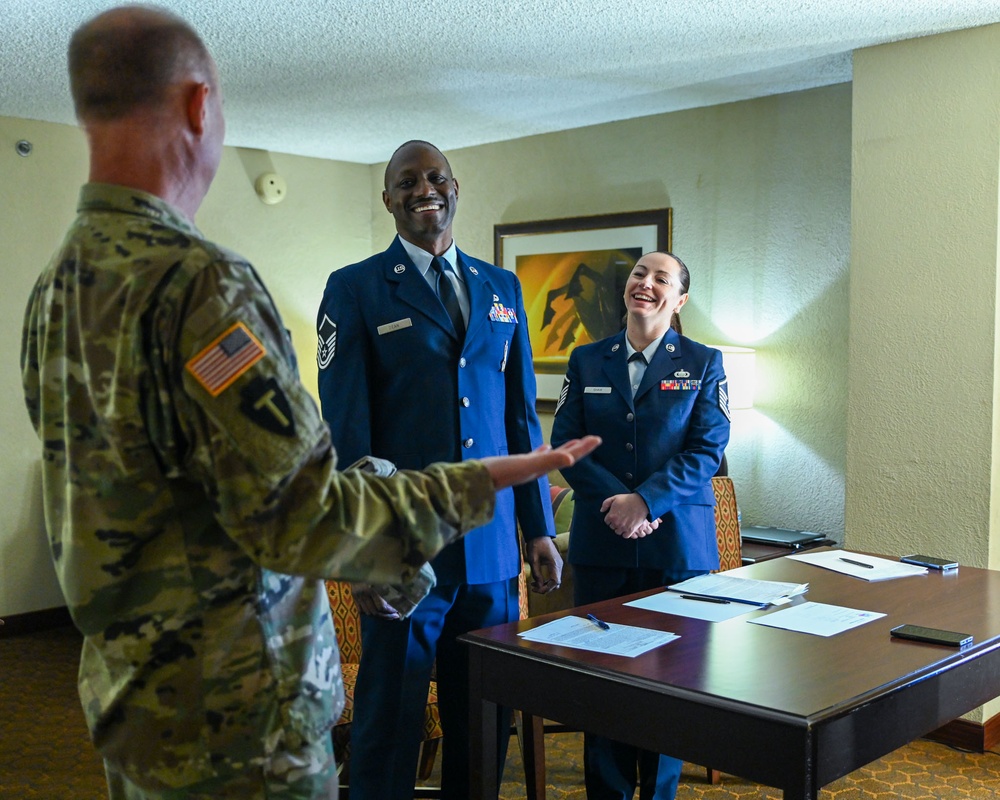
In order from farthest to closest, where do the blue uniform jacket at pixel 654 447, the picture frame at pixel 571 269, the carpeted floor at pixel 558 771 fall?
1. the picture frame at pixel 571 269
2. the carpeted floor at pixel 558 771
3. the blue uniform jacket at pixel 654 447

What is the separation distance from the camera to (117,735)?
1.15 meters

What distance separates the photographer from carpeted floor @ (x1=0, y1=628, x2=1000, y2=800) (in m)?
3.24

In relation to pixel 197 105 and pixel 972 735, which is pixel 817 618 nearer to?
pixel 197 105

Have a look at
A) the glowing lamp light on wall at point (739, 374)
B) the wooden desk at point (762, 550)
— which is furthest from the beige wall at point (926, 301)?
the glowing lamp light on wall at point (739, 374)

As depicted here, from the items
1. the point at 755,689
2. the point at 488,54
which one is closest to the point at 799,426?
the point at 488,54

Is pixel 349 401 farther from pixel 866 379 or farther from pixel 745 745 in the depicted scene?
pixel 866 379

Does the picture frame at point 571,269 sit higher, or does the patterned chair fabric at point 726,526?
the picture frame at point 571,269

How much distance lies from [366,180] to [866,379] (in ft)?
12.6

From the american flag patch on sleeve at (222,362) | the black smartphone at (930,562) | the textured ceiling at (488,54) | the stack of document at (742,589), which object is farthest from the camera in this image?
the textured ceiling at (488,54)

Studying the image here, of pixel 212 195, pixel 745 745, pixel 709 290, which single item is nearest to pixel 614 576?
pixel 745 745

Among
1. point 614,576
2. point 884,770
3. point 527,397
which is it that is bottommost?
point 884,770

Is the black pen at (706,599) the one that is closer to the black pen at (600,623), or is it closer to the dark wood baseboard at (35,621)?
the black pen at (600,623)

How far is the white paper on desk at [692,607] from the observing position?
2076mm

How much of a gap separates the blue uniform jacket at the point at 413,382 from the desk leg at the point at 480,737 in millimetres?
356
